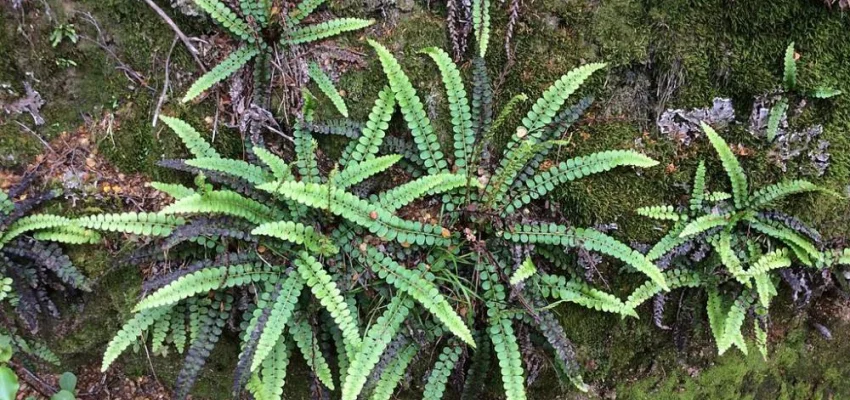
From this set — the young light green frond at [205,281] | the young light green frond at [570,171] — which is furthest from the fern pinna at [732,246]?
the young light green frond at [205,281]

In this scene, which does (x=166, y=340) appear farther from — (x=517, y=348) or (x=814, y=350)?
(x=814, y=350)

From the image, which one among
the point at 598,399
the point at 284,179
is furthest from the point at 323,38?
the point at 598,399

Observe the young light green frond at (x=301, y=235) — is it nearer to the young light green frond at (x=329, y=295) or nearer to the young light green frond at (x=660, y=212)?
the young light green frond at (x=329, y=295)

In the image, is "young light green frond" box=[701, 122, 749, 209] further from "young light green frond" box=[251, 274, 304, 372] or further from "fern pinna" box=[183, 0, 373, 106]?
"young light green frond" box=[251, 274, 304, 372]

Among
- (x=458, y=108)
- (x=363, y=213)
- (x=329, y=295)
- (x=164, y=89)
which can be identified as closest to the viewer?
(x=329, y=295)

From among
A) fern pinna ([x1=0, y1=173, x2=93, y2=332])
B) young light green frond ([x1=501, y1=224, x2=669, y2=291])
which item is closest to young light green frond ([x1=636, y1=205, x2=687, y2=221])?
young light green frond ([x1=501, y1=224, x2=669, y2=291])

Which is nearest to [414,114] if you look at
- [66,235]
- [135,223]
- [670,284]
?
[135,223]

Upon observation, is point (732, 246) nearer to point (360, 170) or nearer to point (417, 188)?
point (417, 188)
